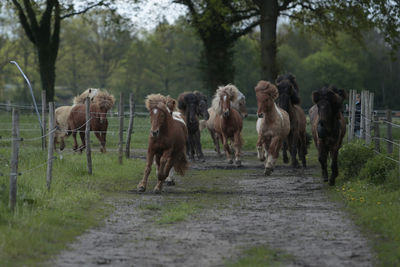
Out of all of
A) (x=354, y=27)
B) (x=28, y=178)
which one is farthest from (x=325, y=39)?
(x=28, y=178)

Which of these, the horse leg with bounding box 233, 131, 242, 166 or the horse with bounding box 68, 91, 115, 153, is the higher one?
the horse with bounding box 68, 91, 115, 153

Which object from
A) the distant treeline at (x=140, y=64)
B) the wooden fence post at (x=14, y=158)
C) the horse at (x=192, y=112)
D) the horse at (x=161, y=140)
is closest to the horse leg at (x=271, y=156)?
the horse at (x=161, y=140)

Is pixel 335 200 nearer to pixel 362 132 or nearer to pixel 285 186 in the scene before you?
pixel 285 186

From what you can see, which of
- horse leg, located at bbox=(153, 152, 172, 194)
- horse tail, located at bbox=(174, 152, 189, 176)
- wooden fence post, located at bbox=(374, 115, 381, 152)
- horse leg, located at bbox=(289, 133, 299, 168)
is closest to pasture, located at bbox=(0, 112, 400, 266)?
horse leg, located at bbox=(153, 152, 172, 194)

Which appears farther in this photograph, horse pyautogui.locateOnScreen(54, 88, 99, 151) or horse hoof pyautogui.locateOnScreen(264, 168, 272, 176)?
horse pyautogui.locateOnScreen(54, 88, 99, 151)

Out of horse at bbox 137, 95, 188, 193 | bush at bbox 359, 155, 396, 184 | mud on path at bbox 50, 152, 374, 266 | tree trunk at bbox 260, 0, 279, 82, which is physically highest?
tree trunk at bbox 260, 0, 279, 82

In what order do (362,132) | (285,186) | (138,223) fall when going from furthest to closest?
(362,132), (285,186), (138,223)

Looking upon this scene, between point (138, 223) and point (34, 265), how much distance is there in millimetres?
2543

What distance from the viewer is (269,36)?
90.4 feet

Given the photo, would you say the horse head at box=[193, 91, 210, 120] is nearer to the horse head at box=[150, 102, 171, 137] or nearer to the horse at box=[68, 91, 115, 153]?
the horse at box=[68, 91, 115, 153]

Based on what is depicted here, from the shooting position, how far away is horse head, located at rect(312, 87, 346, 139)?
12367 millimetres

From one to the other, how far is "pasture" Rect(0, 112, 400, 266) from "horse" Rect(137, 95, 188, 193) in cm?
46

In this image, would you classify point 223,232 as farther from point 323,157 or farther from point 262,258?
point 323,157

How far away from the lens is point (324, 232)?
25.7ft
